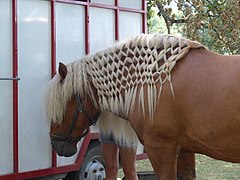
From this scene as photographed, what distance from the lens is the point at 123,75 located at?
3.64 meters

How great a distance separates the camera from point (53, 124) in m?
4.11

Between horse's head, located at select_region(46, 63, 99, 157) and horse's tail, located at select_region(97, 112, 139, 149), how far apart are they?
0.45 feet

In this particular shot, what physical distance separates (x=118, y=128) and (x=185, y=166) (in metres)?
0.66

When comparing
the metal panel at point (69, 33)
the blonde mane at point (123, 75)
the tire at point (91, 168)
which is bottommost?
the tire at point (91, 168)

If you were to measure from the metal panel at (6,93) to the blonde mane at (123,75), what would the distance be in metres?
0.79

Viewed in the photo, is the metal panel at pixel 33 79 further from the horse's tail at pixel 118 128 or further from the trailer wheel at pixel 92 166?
the horse's tail at pixel 118 128

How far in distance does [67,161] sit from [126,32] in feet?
5.42

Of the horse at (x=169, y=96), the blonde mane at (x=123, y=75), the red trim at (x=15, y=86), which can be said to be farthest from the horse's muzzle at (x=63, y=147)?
the red trim at (x=15, y=86)

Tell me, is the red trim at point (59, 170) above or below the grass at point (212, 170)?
above

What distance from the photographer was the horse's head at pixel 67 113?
3.92 metres

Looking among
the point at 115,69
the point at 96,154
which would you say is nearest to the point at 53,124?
the point at 115,69

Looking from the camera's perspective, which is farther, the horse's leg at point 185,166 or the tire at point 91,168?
the tire at point 91,168

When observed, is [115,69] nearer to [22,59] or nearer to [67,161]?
[22,59]

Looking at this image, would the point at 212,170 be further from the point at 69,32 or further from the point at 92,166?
the point at 69,32
